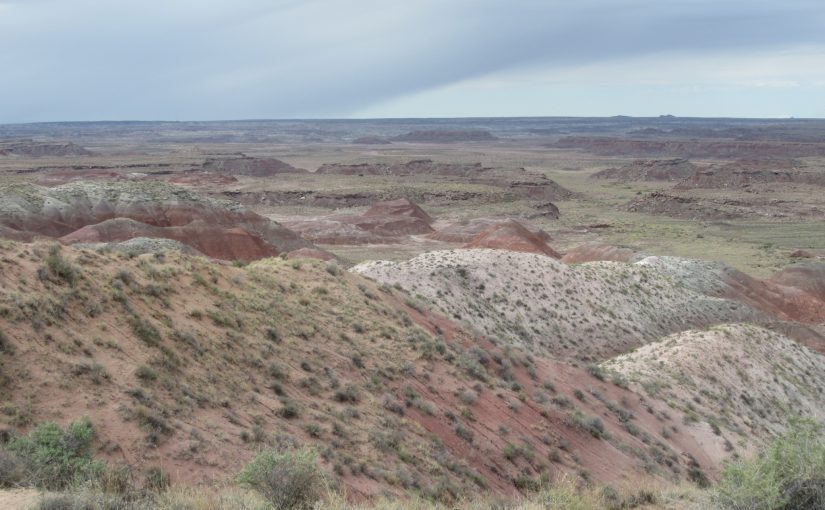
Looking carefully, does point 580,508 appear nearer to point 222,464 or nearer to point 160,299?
point 222,464

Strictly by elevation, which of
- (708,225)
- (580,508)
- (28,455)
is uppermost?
(28,455)

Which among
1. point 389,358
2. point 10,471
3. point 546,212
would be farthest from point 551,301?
point 546,212

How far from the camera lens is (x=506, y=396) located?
17.9 meters

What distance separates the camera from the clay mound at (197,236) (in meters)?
43.4

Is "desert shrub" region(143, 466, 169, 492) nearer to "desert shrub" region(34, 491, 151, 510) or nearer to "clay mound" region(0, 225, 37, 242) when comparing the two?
"desert shrub" region(34, 491, 151, 510)

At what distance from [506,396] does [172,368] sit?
8297 mm

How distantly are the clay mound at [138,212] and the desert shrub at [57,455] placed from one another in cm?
3754

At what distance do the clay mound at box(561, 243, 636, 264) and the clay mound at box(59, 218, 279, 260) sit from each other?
2131cm

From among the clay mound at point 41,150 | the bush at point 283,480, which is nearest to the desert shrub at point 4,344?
the bush at point 283,480

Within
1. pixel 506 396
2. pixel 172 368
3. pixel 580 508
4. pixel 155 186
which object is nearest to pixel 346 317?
pixel 506 396

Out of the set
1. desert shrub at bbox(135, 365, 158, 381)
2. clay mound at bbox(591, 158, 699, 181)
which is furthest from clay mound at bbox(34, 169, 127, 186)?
desert shrub at bbox(135, 365, 158, 381)

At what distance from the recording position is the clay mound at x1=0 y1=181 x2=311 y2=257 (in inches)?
1795

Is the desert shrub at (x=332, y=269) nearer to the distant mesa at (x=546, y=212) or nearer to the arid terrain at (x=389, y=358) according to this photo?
the arid terrain at (x=389, y=358)

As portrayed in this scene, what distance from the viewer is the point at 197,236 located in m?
48.4
